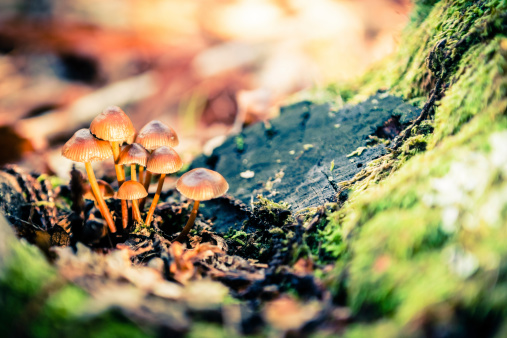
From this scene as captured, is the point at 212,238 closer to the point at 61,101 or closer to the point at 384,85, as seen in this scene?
the point at 384,85

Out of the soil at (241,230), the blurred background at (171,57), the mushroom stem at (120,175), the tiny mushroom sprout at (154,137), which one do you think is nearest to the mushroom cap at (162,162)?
the tiny mushroom sprout at (154,137)

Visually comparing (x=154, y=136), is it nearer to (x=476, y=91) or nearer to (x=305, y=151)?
(x=305, y=151)

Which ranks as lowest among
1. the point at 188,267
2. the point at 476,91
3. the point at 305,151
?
the point at 188,267

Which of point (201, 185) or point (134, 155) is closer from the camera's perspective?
point (201, 185)

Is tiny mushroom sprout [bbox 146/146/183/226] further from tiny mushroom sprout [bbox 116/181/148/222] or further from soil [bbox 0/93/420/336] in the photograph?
soil [bbox 0/93/420/336]

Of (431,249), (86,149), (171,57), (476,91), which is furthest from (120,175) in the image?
(171,57)

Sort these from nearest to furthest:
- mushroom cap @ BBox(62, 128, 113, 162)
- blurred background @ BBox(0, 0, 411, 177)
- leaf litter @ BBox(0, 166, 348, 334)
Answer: leaf litter @ BBox(0, 166, 348, 334) → mushroom cap @ BBox(62, 128, 113, 162) → blurred background @ BBox(0, 0, 411, 177)

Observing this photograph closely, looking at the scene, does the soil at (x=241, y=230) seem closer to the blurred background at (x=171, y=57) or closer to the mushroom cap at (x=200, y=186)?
the mushroom cap at (x=200, y=186)

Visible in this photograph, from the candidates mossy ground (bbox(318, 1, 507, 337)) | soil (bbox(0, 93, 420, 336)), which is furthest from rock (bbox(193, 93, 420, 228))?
mossy ground (bbox(318, 1, 507, 337))
